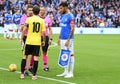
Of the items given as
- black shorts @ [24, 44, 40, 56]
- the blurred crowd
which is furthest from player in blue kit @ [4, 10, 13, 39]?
black shorts @ [24, 44, 40, 56]

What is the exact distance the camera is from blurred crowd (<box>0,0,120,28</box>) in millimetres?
43184

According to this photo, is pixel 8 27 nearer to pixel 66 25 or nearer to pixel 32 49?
pixel 66 25

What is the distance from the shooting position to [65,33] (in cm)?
1234

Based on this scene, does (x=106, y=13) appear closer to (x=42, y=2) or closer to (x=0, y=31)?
(x=42, y=2)

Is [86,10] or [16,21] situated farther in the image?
[86,10]

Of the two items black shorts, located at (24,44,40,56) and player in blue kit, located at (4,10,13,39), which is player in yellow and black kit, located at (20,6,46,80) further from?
player in blue kit, located at (4,10,13,39)

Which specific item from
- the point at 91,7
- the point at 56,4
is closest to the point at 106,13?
the point at 91,7

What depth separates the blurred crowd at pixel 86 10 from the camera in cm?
4318

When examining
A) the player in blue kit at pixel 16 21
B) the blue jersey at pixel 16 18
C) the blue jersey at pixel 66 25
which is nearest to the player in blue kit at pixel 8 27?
the player in blue kit at pixel 16 21

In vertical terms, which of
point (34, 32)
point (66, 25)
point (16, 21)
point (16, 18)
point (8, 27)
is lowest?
point (8, 27)

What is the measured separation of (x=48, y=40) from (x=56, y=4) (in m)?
33.0

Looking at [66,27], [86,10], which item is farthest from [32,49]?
[86,10]

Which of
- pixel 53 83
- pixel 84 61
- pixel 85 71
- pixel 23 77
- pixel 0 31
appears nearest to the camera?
pixel 53 83

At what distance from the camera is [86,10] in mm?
47406
